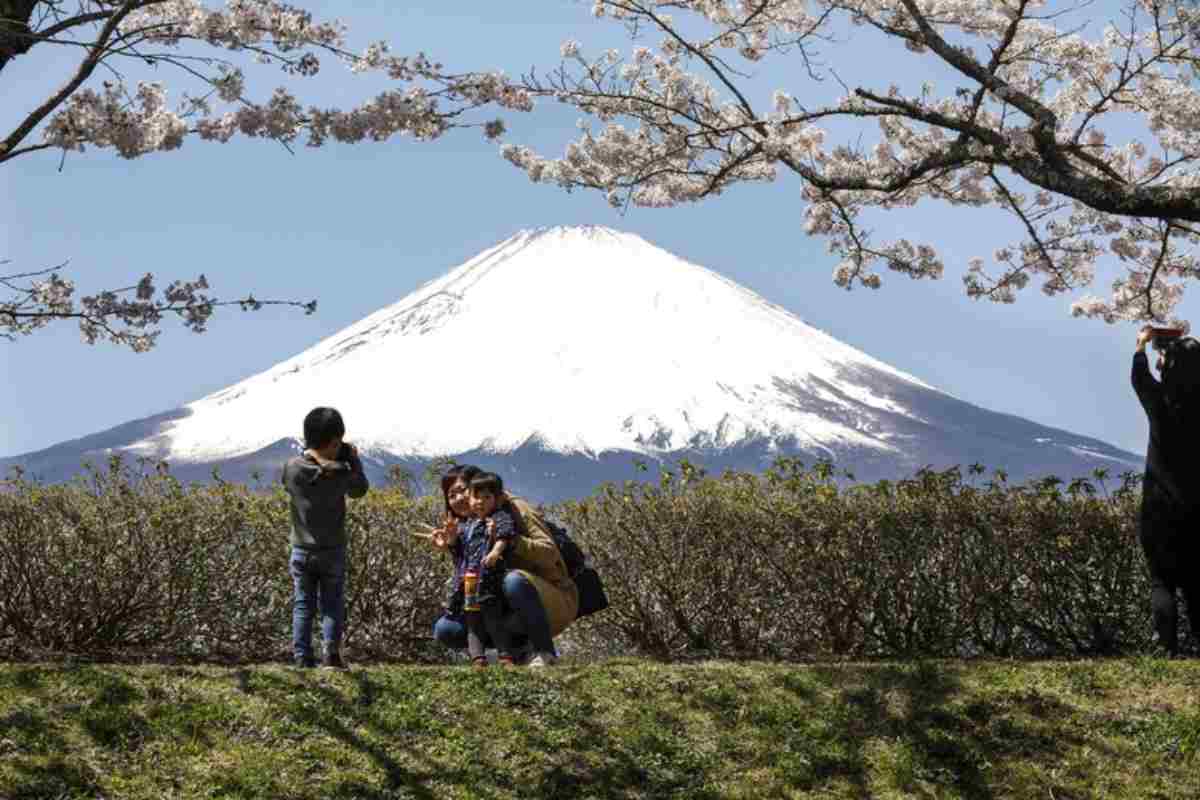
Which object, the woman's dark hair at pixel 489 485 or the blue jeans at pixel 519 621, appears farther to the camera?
the woman's dark hair at pixel 489 485

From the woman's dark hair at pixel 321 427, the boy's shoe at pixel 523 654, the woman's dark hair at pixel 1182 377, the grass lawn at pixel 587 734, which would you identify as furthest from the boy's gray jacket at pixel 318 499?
the woman's dark hair at pixel 1182 377

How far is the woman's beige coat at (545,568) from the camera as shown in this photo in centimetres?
902

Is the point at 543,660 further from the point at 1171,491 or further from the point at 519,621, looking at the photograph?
the point at 1171,491

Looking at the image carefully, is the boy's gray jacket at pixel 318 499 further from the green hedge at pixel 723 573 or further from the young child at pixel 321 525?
the green hedge at pixel 723 573

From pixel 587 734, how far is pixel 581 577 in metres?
1.43

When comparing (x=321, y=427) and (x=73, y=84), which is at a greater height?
(x=73, y=84)

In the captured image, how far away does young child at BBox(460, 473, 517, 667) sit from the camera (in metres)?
8.98

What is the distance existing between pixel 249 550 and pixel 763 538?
3601mm

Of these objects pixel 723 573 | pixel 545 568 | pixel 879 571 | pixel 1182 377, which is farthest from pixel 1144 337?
pixel 545 568

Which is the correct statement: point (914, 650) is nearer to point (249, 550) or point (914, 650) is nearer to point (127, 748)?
point (249, 550)

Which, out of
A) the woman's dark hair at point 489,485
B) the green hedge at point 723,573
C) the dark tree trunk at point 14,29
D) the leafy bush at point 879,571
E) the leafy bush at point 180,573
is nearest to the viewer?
the dark tree trunk at point 14,29

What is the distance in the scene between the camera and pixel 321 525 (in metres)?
8.88

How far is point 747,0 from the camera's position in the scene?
12.4m

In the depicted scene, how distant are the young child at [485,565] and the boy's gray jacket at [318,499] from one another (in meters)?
0.70
